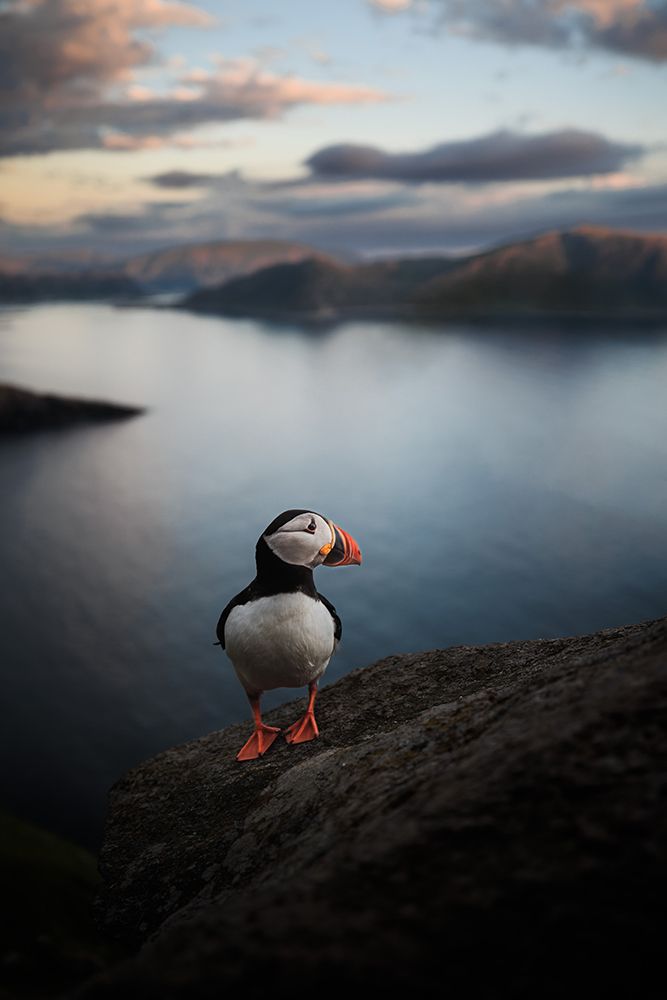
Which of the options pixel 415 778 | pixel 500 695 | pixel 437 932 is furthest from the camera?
pixel 500 695

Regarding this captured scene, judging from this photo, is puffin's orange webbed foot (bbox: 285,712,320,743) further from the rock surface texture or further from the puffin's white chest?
the rock surface texture

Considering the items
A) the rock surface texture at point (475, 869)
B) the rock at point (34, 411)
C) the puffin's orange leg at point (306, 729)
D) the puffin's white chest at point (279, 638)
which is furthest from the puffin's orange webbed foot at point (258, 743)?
the rock at point (34, 411)

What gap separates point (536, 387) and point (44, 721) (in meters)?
134

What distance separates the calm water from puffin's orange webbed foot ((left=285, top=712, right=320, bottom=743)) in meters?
47.0

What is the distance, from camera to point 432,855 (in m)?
2.77

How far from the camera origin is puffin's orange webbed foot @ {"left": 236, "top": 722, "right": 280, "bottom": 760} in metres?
7.34

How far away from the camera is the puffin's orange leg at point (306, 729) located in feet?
23.8

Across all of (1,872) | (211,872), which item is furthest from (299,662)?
(1,872)

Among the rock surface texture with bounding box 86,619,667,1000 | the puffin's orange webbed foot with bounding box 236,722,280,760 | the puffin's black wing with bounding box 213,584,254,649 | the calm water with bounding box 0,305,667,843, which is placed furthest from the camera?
the calm water with bounding box 0,305,667,843

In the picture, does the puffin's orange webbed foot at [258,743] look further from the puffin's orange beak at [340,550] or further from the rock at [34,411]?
the rock at [34,411]

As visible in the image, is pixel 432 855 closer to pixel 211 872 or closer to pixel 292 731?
pixel 211 872

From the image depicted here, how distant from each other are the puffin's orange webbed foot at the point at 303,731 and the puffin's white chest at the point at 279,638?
470mm

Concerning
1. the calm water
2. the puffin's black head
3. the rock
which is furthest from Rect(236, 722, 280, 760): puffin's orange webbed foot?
the rock

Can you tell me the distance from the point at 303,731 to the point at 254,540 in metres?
77.5
